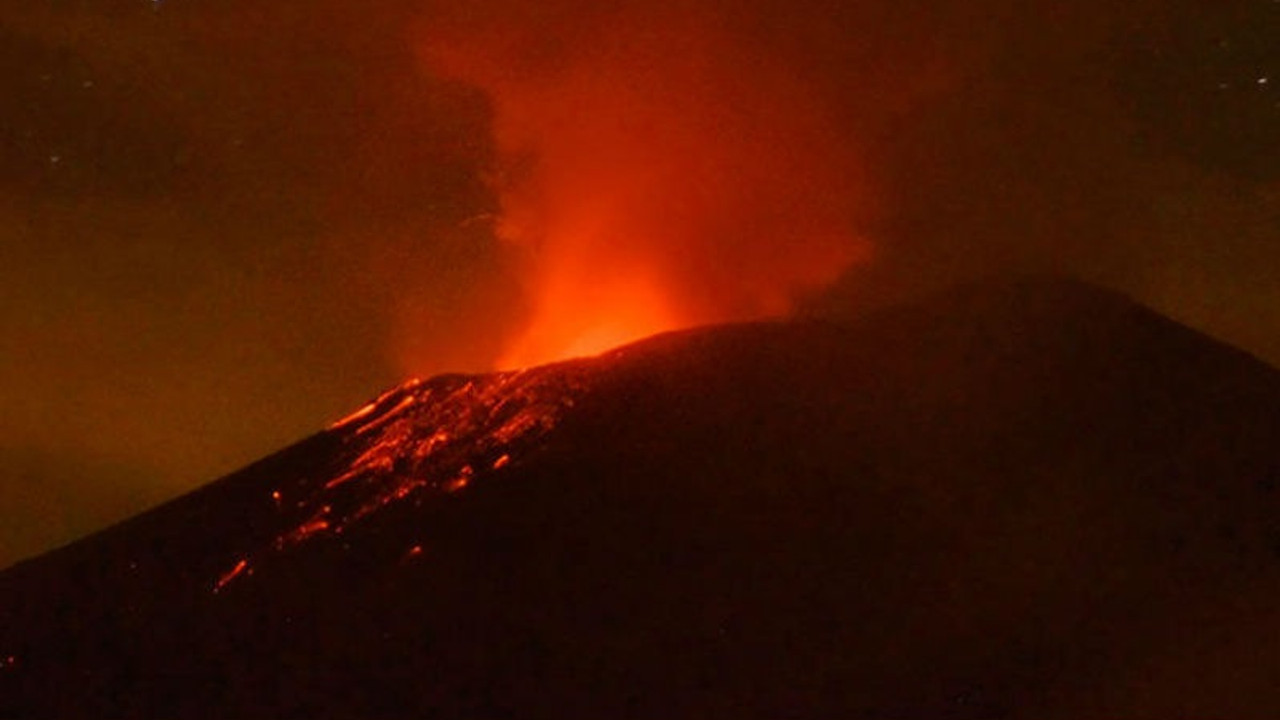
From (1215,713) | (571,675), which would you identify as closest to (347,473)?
(571,675)

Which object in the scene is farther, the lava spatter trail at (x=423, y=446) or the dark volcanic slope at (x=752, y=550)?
the lava spatter trail at (x=423, y=446)

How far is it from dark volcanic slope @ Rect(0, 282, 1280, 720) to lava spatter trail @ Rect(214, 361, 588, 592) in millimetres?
95

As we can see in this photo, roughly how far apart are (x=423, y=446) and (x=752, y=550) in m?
7.69

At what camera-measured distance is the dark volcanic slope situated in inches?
624

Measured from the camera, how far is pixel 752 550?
18688 millimetres

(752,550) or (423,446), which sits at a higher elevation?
(423,446)

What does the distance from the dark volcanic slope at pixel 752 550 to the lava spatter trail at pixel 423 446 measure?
0.10 metres

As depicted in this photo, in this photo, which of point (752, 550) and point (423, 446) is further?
point (423, 446)

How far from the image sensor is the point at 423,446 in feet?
81.7

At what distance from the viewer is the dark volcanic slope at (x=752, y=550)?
52.0 feet

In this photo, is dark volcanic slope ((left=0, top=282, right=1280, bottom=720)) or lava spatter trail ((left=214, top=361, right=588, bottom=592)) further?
lava spatter trail ((left=214, top=361, right=588, bottom=592))

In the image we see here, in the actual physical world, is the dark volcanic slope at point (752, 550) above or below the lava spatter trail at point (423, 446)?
below

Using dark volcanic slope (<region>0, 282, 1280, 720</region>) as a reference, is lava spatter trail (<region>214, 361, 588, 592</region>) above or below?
above

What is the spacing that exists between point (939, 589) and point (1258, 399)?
22.0 ft
